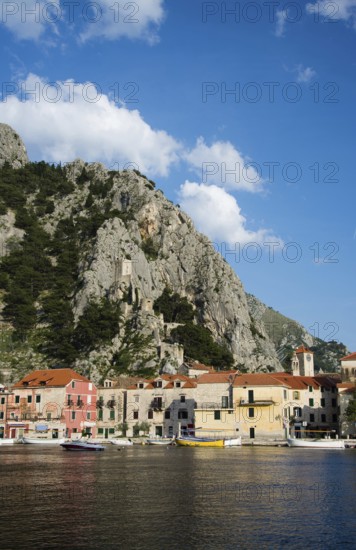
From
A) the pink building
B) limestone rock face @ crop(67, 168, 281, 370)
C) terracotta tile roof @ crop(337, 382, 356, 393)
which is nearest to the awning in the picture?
the pink building

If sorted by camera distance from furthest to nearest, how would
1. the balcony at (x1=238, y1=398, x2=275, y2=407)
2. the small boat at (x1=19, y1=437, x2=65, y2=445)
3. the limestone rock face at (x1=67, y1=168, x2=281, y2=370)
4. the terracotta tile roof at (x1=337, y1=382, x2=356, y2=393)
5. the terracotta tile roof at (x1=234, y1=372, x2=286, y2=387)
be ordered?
the limestone rock face at (x1=67, y1=168, x2=281, y2=370), the terracotta tile roof at (x1=337, y1=382, x2=356, y2=393), the terracotta tile roof at (x1=234, y1=372, x2=286, y2=387), the balcony at (x1=238, y1=398, x2=275, y2=407), the small boat at (x1=19, y1=437, x2=65, y2=445)

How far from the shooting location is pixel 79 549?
16.7 meters

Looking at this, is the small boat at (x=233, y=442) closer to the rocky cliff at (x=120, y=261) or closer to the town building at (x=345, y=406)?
the town building at (x=345, y=406)

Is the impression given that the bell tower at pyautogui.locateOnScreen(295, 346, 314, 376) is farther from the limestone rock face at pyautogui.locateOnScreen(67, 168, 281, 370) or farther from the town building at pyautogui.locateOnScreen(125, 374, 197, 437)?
the town building at pyautogui.locateOnScreen(125, 374, 197, 437)

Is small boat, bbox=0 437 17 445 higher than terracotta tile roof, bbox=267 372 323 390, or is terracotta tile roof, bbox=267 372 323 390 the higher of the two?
terracotta tile roof, bbox=267 372 323 390

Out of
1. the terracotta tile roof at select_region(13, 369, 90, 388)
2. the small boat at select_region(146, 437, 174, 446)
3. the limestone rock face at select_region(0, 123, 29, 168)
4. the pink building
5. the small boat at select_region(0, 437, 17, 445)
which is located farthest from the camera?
the limestone rock face at select_region(0, 123, 29, 168)

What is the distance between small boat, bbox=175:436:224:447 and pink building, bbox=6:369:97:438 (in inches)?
723

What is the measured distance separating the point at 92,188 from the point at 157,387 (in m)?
90.5

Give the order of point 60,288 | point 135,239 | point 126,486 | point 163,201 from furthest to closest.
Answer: point 163,201, point 135,239, point 60,288, point 126,486

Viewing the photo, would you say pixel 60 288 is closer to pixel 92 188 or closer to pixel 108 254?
pixel 108 254

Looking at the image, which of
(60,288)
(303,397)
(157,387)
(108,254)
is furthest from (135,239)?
(303,397)

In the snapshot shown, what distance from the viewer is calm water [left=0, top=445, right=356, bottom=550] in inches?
712

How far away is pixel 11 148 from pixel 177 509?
177898 millimetres

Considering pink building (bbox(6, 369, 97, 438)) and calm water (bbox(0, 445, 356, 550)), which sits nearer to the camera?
calm water (bbox(0, 445, 356, 550))
